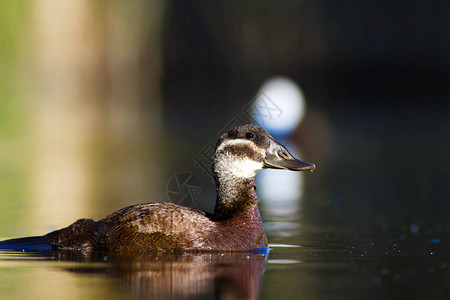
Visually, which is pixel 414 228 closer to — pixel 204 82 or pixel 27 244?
pixel 27 244

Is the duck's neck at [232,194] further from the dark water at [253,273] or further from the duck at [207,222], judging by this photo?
the dark water at [253,273]

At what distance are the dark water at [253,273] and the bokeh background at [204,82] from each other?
633cm

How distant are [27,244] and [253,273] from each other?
2.46 meters

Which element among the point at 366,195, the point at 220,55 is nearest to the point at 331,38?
the point at 220,55

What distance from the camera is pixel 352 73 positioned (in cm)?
2981

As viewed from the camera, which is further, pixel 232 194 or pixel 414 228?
pixel 414 228

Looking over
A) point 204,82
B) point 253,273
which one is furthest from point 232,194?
point 204,82

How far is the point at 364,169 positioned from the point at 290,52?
10878 mm

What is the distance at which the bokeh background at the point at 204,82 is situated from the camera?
683 inches

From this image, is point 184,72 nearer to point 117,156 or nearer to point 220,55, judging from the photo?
point 220,55

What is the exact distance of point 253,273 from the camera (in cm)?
684

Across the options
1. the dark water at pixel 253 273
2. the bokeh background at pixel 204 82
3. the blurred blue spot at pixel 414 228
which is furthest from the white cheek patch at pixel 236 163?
the bokeh background at pixel 204 82

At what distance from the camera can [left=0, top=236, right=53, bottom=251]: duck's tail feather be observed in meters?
8.14

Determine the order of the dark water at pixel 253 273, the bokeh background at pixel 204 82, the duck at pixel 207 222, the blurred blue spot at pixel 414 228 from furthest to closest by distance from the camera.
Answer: the bokeh background at pixel 204 82 < the blurred blue spot at pixel 414 228 < the duck at pixel 207 222 < the dark water at pixel 253 273
